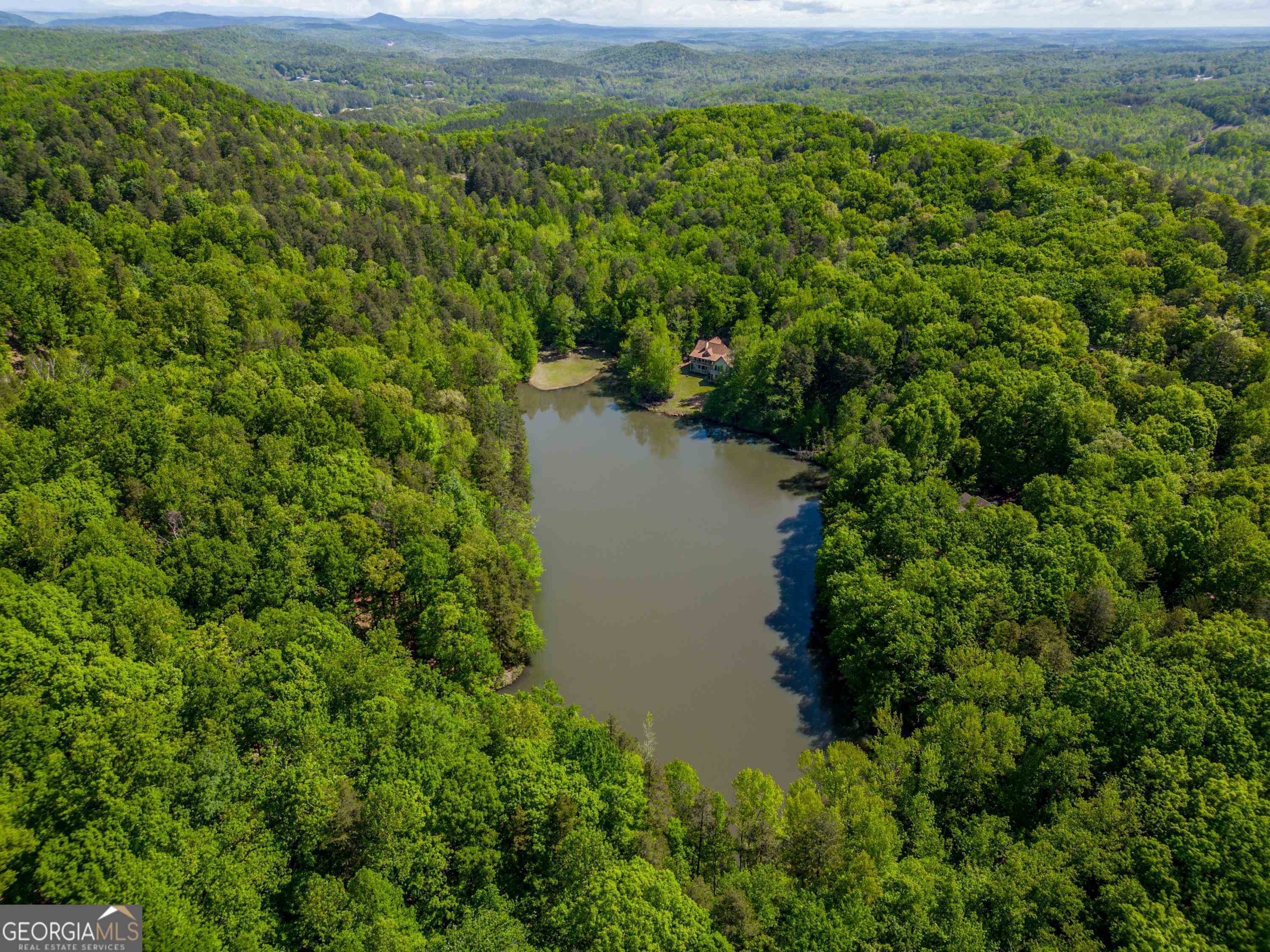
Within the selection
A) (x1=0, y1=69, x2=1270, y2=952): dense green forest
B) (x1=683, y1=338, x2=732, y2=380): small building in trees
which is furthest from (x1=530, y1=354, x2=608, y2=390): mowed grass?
Answer: (x1=683, y1=338, x2=732, y2=380): small building in trees

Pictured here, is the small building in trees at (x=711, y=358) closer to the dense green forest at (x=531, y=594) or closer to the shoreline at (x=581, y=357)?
the dense green forest at (x=531, y=594)

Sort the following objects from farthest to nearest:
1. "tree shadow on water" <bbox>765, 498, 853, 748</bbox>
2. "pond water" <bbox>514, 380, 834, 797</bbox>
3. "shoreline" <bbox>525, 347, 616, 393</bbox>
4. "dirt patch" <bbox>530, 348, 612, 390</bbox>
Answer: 1. "dirt patch" <bbox>530, 348, 612, 390</bbox>
2. "shoreline" <bbox>525, 347, 616, 393</bbox>
3. "pond water" <bbox>514, 380, 834, 797</bbox>
4. "tree shadow on water" <bbox>765, 498, 853, 748</bbox>

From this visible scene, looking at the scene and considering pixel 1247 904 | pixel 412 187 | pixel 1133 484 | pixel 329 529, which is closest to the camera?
pixel 1247 904

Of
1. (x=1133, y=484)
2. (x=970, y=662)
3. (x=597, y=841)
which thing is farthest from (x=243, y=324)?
(x=1133, y=484)

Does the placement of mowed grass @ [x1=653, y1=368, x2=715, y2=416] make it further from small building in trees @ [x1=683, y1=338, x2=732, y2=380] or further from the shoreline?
the shoreline

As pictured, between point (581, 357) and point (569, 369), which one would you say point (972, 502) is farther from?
point (581, 357)

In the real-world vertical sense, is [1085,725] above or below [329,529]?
below

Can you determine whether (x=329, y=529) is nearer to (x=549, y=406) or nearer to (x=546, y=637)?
(x=546, y=637)
